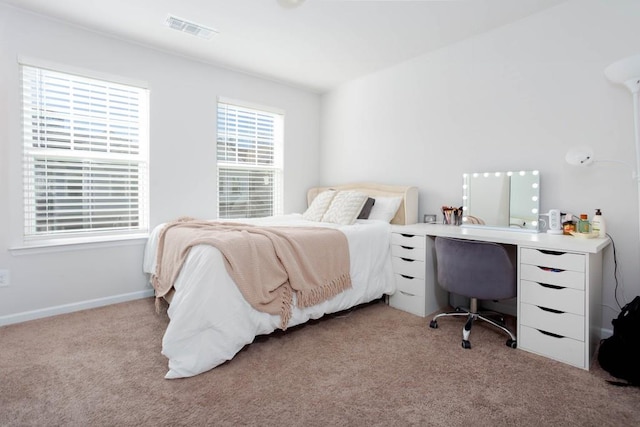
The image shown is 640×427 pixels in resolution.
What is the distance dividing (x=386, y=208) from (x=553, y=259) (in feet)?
5.19

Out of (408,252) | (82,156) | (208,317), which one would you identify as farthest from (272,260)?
(82,156)

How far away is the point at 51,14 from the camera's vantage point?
2.69m

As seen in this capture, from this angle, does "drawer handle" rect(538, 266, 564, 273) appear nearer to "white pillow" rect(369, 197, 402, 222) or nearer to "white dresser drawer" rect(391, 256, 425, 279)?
"white dresser drawer" rect(391, 256, 425, 279)

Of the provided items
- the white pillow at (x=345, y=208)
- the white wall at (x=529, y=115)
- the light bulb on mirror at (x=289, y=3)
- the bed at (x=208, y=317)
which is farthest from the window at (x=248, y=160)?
the bed at (x=208, y=317)

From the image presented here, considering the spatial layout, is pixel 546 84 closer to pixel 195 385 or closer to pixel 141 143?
pixel 195 385

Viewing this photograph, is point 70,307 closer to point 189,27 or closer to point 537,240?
point 189,27

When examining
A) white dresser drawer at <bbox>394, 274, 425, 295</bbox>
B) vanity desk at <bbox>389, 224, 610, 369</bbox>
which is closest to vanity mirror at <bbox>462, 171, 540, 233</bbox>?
vanity desk at <bbox>389, 224, 610, 369</bbox>

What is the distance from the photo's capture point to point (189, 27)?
2.87 metres

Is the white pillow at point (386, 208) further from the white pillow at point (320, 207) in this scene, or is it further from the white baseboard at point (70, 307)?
the white baseboard at point (70, 307)

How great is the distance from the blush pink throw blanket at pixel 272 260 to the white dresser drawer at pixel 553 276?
1209 mm

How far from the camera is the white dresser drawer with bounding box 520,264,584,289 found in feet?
6.31

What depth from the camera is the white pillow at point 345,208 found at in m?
3.19

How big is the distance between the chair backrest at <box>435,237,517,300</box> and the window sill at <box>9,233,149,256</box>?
2761 mm

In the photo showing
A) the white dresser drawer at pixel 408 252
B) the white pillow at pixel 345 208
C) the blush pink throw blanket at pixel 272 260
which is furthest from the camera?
the white pillow at pixel 345 208
